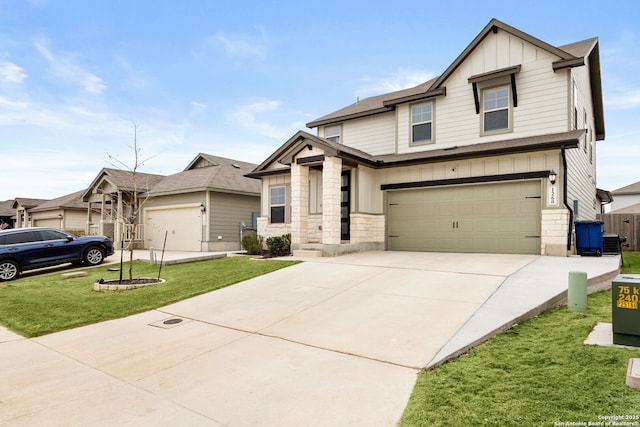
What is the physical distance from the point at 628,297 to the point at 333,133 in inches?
560

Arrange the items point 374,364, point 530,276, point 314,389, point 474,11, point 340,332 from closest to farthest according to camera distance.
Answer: point 314,389 → point 374,364 → point 340,332 → point 530,276 → point 474,11

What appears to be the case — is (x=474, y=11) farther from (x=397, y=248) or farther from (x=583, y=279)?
(x=583, y=279)

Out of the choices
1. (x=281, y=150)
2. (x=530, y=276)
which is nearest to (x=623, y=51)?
(x=530, y=276)

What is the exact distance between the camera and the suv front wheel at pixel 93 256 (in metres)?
14.0

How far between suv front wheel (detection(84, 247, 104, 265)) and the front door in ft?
31.6

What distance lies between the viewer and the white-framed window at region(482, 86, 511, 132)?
12.4 metres

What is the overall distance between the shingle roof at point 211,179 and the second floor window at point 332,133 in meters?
5.94

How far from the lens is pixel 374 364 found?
4.15 metres

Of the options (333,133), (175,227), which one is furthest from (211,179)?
(333,133)

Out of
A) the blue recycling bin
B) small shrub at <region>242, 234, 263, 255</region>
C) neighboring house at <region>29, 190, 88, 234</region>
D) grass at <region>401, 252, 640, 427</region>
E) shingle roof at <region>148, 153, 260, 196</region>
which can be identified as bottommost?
grass at <region>401, 252, 640, 427</region>

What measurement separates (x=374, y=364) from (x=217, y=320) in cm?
319

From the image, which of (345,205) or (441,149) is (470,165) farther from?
(345,205)

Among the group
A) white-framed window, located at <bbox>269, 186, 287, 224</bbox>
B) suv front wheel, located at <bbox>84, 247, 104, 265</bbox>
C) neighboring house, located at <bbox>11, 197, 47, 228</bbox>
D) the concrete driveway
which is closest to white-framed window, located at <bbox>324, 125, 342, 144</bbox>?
white-framed window, located at <bbox>269, 186, 287, 224</bbox>

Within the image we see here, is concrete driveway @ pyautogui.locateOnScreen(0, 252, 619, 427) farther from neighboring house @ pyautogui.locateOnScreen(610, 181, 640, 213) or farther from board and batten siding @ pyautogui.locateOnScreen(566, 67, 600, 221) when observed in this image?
neighboring house @ pyautogui.locateOnScreen(610, 181, 640, 213)
